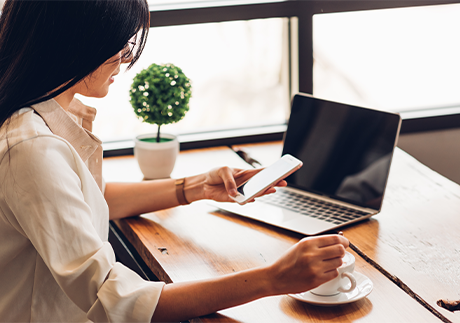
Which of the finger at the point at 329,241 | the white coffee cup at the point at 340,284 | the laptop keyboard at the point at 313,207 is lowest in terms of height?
the laptop keyboard at the point at 313,207

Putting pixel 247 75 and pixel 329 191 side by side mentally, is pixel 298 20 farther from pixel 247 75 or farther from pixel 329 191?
pixel 329 191

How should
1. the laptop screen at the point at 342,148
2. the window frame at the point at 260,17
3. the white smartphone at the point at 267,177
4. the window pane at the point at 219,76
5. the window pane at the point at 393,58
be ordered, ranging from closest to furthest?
the white smartphone at the point at 267,177
the laptop screen at the point at 342,148
the window frame at the point at 260,17
the window pane at the point at 219,76
the window pane at the point at 393,58

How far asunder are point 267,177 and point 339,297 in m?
0.36

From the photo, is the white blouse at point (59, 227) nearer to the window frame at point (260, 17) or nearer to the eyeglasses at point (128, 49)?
the eyeglasses at point (128, 49)

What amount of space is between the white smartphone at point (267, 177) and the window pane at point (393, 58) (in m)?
0.89

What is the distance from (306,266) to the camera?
0.80 meters

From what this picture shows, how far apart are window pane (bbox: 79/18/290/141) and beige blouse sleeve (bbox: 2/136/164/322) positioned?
1.05 metres

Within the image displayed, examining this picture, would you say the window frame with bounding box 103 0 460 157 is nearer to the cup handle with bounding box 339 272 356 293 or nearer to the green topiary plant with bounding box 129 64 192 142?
the green topiary plant with bounding box 129 64 192 142

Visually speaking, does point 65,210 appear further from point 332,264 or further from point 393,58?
point 393,58

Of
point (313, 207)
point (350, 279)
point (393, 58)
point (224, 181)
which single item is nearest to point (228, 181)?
point (224, 181)

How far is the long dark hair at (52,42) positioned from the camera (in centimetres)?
79

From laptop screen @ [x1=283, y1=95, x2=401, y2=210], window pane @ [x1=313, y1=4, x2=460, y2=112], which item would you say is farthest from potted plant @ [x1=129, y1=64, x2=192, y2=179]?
window pane @ [x1=313, y1=4, x2=460, y2=112]

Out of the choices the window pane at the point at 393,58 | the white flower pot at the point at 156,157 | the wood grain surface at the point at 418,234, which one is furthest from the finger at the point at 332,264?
the window pane at the point at 393,58

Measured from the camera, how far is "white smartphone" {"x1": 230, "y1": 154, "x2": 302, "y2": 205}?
1108 millimetres
